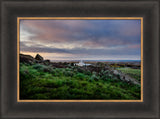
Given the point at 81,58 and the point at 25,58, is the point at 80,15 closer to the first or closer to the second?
the point at 81,58

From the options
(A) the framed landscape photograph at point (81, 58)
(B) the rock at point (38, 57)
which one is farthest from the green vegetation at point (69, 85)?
(B) the rock at point (38, 57)

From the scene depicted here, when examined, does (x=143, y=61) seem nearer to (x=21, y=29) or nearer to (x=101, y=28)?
(x=101, y=28)

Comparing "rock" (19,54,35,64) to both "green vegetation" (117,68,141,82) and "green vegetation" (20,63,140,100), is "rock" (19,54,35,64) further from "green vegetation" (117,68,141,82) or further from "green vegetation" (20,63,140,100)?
"green vegetation" (117,68,141,82)

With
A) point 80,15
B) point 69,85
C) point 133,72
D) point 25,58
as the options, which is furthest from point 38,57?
point 133,72

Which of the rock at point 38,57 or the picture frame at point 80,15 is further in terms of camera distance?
the rock at point 38,57

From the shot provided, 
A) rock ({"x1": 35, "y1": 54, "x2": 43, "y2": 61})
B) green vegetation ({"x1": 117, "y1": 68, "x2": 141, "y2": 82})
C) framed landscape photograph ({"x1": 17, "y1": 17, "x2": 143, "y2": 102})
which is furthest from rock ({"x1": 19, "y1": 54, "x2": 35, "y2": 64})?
green vegetation ({"x1": 117, "y1": 68, "x2": 141, "y2": 82})

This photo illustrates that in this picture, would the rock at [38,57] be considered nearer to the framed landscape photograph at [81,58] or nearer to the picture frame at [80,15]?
the framed landscape photograph at [81,58]

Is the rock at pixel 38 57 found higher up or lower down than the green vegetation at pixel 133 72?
higher up
